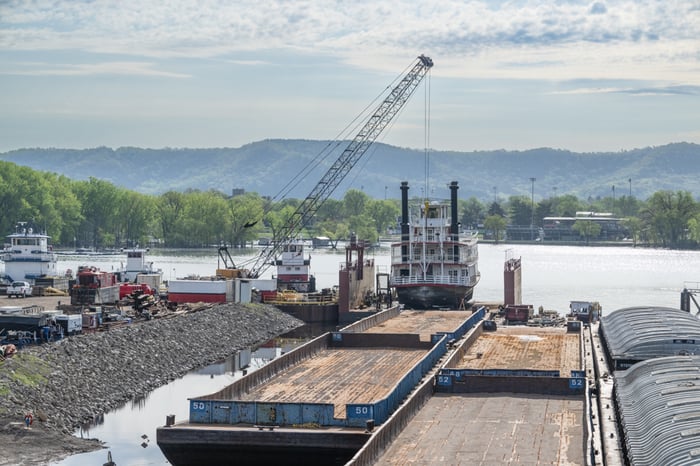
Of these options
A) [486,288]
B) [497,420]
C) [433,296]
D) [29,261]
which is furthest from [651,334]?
[486,288]

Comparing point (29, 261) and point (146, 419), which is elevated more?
point (29, 261)

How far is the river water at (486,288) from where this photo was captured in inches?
1455

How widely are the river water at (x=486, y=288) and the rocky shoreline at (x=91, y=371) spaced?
0.84 meters

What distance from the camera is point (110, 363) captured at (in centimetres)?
4709

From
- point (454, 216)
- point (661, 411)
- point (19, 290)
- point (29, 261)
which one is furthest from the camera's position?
point (29, 261)

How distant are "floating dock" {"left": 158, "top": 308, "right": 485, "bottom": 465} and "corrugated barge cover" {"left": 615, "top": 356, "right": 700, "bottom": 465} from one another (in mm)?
6379

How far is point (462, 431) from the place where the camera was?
2944 centimetres

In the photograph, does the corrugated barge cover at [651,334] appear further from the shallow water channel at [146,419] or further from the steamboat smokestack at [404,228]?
the steamboat smokestack at [404,228]

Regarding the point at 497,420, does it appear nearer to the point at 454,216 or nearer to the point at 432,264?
the point at 432,264

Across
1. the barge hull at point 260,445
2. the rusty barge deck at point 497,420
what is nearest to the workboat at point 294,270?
the rusty barge deck at point 497,420

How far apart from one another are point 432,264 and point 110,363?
101 ft

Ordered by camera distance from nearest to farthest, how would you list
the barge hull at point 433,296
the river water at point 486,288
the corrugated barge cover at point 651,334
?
1. the river water at point 486,288
2. the corrugated barge cover at point 651,334
3. the barge hull at point 433,296

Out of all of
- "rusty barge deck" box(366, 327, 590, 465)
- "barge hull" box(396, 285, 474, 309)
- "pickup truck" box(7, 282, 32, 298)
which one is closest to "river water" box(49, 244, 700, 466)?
"rusty barge deck" box(366, 327, 590, 465)

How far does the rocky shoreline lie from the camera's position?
115 feet
